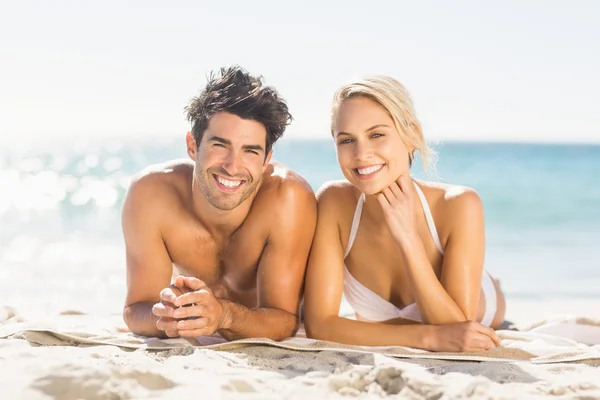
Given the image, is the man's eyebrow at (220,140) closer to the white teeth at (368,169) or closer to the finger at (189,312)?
the white teeth at (368,169)

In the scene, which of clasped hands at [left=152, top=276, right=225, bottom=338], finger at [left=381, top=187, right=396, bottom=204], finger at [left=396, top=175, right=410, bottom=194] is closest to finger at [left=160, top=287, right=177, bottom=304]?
→ clasped hands at [left=152, top=276, right=225, bottom=338]

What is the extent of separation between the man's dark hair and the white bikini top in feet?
2.19

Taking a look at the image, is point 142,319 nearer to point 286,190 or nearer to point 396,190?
point 286,190

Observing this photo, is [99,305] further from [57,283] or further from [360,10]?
[360,10]

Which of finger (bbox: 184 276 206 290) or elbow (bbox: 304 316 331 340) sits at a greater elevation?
finger (bbox: 184 276 206 290)

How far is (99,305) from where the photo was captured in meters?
8.39

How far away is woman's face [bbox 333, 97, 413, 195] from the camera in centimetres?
396

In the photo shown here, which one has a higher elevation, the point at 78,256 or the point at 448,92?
the point at 448,92

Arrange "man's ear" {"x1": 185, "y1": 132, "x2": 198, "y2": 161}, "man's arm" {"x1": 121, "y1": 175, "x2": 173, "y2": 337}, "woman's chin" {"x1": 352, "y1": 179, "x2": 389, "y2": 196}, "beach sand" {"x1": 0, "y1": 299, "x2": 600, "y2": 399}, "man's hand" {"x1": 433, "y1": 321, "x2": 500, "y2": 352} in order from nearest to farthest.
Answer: "beach sand" {"x1": 0, "y1": 299, "x2": 600, "y2": 399} < "man's hand" {"x1": 433, "y1": 321, "x2": 500, "y2": 352} < "woman's chin" {"x1": 352, "y1": 179, "x2": 389, "y2": 196} < "man's arm" {"x1": 121, "y1": 175, "x2": 173, "y2": 337} < "man's ear" {"x1": 185, "y1": 132, "x2": 198, "y2": 161}

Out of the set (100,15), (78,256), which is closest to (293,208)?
(78,256)

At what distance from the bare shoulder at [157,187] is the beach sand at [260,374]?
915 mm

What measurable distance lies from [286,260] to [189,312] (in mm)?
843

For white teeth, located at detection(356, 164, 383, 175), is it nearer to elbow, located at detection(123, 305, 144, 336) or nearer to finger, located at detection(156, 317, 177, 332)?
finger, located at detection(156, 317, 177, 332)

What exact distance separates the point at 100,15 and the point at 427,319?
83.1ft
